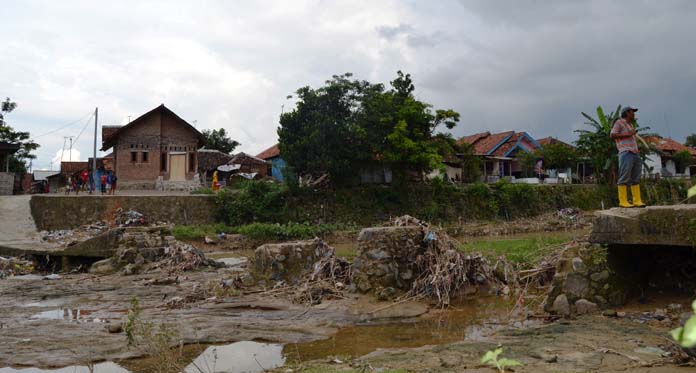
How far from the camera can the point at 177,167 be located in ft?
113

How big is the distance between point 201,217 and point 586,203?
27.7 metres

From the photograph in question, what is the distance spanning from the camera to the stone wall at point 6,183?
29266 millimetres

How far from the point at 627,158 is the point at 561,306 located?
8.90 ft

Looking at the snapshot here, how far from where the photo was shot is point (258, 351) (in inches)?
232

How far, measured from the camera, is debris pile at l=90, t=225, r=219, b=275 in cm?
1383

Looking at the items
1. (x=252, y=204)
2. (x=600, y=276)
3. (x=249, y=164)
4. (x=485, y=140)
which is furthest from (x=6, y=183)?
(x=485, y=140)

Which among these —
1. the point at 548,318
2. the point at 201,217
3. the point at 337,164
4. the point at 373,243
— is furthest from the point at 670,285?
the point at 201,217

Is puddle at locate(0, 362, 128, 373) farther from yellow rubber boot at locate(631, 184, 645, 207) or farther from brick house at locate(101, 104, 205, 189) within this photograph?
brick house at locate(101, 104, 205, 189)

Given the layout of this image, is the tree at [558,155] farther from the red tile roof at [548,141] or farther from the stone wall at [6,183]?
the stone wall at [6,183]

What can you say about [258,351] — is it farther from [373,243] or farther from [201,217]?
[201,217]

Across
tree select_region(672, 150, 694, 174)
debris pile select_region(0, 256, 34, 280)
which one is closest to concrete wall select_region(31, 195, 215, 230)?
debris pile select_region(0, 256, 34, 280)

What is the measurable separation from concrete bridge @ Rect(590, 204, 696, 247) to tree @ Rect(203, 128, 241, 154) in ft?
174

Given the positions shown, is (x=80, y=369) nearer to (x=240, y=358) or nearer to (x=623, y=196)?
(x=240, y=358)

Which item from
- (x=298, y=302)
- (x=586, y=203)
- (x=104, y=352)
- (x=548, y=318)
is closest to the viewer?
(x=104, y=352)
